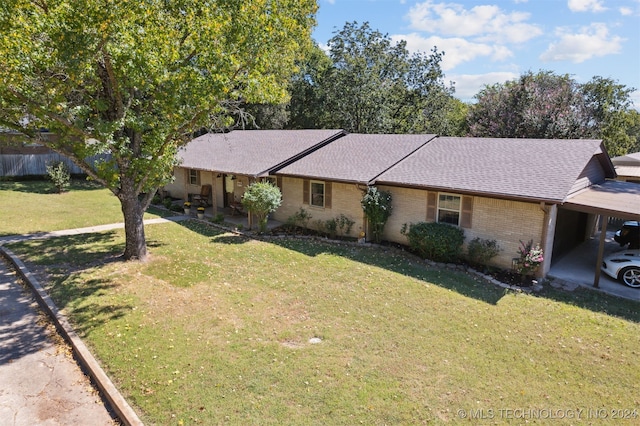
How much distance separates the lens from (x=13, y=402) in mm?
6336

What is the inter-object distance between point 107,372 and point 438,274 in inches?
367

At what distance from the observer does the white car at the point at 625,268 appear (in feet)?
38.4

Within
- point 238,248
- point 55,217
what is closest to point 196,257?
point 238,248

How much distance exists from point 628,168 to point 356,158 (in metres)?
16.9

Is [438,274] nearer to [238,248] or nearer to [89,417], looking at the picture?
[238,248]

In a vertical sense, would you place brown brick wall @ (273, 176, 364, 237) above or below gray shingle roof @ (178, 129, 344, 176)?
below

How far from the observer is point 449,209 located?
13945mm

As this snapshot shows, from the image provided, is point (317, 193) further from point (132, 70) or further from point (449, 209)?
point (132, 70)

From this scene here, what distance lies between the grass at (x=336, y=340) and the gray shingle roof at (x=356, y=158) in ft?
13.2

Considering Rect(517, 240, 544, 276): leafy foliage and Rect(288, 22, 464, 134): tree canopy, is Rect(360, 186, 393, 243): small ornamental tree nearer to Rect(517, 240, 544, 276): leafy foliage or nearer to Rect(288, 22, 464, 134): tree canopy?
Rect(517, 240, 544, 276): leafy foliage

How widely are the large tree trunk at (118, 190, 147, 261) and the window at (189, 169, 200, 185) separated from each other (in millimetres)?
10255

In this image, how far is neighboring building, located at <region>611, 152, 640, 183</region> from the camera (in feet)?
67.9

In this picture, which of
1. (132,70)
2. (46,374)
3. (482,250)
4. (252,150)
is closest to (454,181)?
(482,250)

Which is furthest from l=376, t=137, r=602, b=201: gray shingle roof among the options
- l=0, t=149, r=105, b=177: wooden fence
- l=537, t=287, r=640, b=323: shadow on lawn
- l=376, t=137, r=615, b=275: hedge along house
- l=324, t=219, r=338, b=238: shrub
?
l=0, t=149, r=105, b=177: wooden fence
